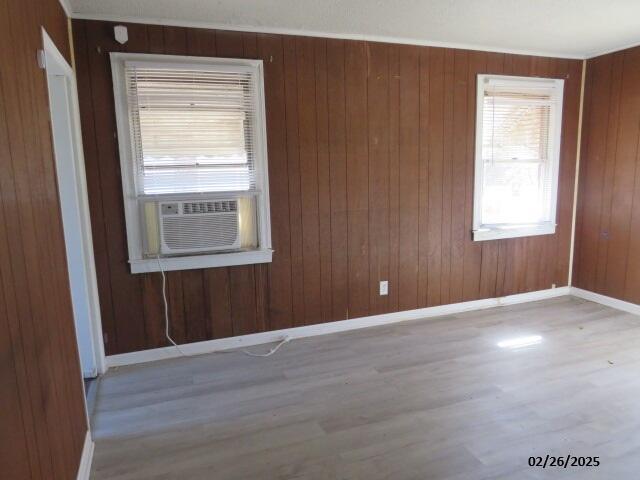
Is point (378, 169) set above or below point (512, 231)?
above

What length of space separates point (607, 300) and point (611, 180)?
3.76 ft

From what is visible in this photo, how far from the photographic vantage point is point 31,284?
1.49 metres

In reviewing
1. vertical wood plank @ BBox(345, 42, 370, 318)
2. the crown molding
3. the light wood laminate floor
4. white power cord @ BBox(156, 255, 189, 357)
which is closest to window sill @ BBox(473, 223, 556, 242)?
the light wood laminate floor

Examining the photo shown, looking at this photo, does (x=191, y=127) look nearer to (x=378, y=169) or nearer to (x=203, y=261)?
(x=203, y=261)

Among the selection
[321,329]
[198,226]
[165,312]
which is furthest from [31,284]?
[321,329]

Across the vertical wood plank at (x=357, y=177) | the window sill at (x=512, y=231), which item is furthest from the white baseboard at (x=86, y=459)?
the window sill at (x=512, y=231)

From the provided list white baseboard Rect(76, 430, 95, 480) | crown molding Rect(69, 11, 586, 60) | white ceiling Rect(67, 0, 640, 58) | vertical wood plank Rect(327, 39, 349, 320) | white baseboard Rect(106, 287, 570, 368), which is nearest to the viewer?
white baseboard Rect(76, 430, 95, 480)

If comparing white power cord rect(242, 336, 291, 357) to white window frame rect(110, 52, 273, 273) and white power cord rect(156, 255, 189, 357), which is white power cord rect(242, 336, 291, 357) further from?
white window frame rect(110, 52, 273, 273)

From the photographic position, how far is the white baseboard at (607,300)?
4.00m

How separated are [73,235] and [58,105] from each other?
0.78 meters

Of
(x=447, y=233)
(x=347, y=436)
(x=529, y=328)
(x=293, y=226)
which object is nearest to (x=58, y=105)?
(x=293, y=226)

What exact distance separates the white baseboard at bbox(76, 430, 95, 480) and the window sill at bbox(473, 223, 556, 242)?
334 cm

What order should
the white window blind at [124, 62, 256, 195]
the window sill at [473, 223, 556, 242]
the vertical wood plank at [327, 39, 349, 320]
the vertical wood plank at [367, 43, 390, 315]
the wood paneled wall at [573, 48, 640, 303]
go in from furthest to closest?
the window sill at [473, 223, 556, 242]
the wood paneled wall at [573, 48, 640, 303]
the vertical wood plank at [367, 43, 390, 315]
the vertical wood plank at [327, 39, 349, 320]
the white window blind at [124, 62, 256, 195]

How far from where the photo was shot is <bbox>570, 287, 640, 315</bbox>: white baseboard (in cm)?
400
